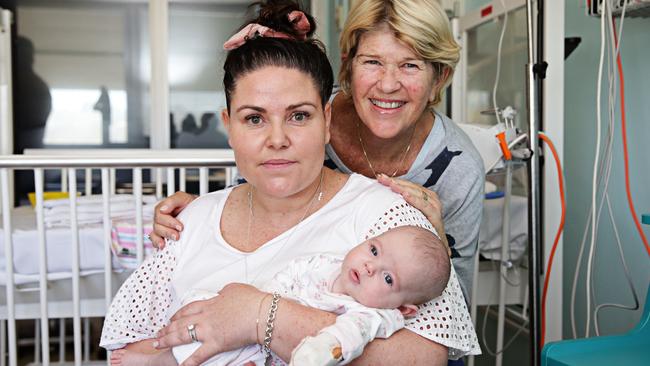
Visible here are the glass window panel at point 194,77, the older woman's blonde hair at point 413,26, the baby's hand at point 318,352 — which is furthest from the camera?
the glass window panel at point 194,77

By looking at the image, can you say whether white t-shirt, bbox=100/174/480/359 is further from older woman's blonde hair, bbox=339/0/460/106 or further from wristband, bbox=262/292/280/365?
older woman's blonde hair, bbox=339/0/460/106

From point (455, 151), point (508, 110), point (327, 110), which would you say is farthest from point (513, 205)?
point (327, 110)

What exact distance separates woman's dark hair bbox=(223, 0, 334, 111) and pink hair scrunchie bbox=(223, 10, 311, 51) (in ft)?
0.03

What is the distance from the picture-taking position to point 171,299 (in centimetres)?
139

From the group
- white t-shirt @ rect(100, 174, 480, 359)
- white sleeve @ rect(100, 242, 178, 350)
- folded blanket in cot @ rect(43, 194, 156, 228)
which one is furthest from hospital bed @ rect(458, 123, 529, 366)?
folded blanket in cot @ rect(43, 194, 156, 228)

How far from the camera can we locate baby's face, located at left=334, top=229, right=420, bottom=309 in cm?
116

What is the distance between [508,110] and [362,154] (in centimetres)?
60

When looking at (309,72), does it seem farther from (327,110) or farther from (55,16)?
(55,16)

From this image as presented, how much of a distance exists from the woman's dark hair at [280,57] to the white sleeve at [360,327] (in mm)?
460

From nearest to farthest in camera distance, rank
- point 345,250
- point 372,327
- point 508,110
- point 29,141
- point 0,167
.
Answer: point 372,327, point 345,250, point 0,167, point 508,110, point 29,141

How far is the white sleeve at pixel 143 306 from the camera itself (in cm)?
139

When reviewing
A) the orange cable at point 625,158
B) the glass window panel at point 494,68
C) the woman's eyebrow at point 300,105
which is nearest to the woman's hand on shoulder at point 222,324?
the woman's eyebrow at point 300,105

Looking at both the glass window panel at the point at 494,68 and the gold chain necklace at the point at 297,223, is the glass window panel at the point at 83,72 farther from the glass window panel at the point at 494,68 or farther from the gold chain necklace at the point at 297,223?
the gold chain necklace at the point at 297,223

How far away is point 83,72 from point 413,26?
4442 mm
